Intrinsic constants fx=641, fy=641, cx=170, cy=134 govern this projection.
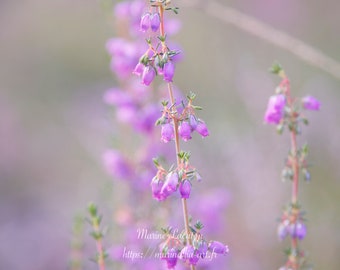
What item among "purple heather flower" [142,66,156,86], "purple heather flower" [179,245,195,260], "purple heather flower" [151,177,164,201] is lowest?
"purple heather flower" [179,245,195,260]

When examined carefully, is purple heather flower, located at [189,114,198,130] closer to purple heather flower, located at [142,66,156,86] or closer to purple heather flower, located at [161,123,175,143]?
purple heather flower, located at [161,123,175,143]

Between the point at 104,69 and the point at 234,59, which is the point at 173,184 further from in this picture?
the point at 104,69

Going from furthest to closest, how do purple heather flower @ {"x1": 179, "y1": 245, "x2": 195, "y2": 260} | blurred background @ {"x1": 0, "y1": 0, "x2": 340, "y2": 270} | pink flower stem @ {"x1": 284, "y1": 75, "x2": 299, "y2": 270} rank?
blurred background @ {"x1": 0, "y1": 0, "x2": 340, "y2": 270} → pink flower stem @ {"x1": 284, "y1": 75, "x2": 299, "y2": 270} → purple heather flower @ {"x1": 179, "y1": 245, "x2": 195, "y2": 260}

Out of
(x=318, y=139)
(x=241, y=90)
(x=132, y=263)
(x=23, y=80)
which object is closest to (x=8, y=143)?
(x=23, y=80)

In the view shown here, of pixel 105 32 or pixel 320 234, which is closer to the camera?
pixel 320 234

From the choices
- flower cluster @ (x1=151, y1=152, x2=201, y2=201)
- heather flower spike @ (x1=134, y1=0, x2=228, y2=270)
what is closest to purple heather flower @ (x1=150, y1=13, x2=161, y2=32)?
heather flower spike @ (x1=134, y1=0, x2=228, y2=270)

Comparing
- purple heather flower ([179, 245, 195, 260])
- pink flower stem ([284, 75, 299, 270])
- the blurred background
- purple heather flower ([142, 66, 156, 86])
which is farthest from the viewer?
the blurred background
